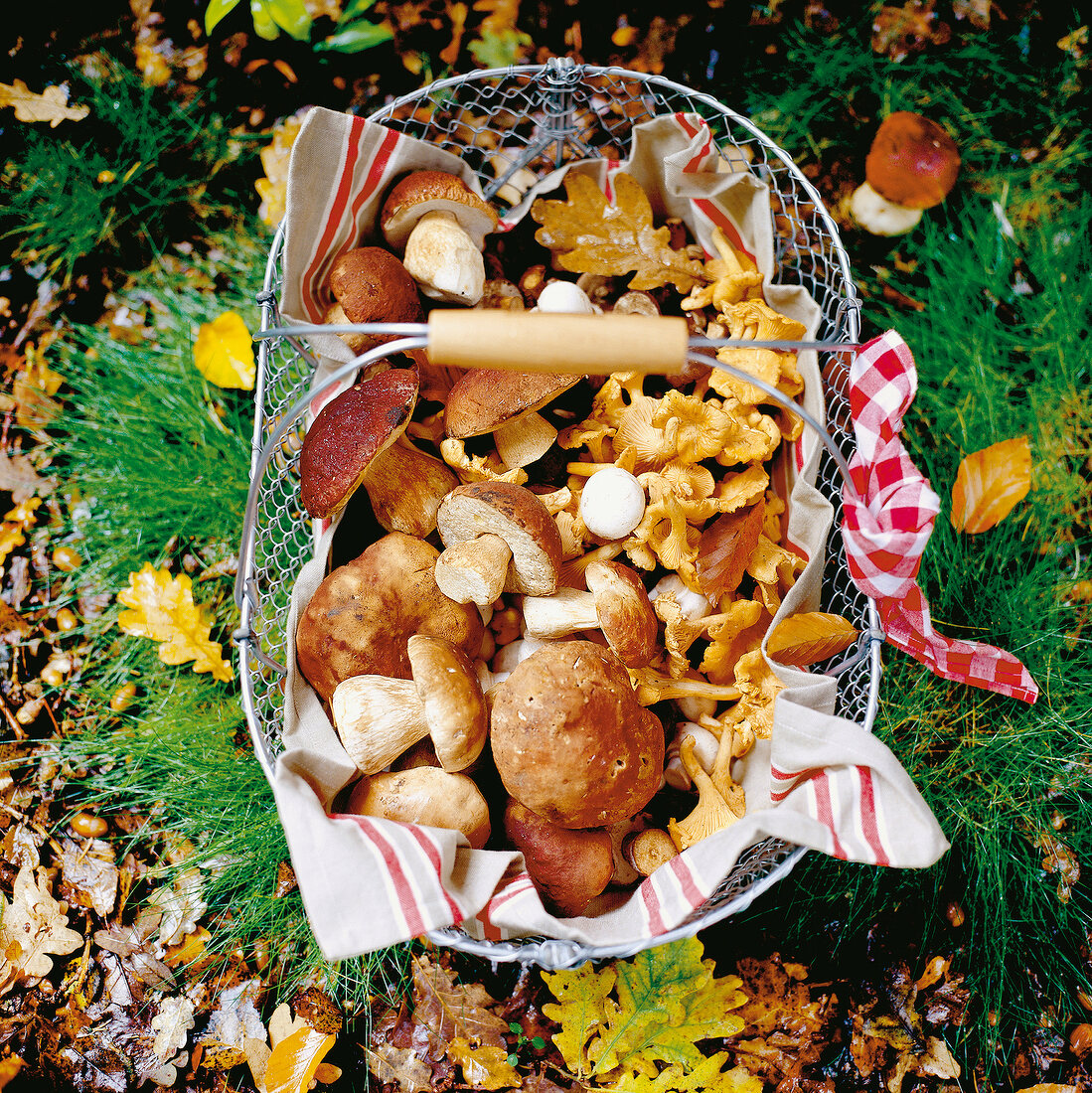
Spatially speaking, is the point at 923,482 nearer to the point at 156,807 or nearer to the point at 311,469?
the point at 311,469

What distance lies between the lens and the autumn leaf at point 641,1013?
2.33m

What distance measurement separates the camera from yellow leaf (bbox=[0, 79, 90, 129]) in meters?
3.14

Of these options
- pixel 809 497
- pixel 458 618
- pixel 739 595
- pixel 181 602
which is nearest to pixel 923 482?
pixel 809 497

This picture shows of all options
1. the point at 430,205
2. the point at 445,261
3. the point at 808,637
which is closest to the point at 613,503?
the point at 808,637

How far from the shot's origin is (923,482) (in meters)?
1.88

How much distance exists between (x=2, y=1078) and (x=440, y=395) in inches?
94.6

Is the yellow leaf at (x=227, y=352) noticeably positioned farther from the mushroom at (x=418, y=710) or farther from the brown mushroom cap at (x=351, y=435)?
the mushroom at (x=418, y=710)

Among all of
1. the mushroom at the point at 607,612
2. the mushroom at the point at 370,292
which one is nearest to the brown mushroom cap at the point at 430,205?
the mushroom at the point at 370,292

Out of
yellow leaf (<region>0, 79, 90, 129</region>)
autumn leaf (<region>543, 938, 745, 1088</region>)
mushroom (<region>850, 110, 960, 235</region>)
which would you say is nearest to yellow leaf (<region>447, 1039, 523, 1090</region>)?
autumn leaf (<region>543, 938, 745, 1088</region>)

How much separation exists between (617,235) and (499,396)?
0.76m

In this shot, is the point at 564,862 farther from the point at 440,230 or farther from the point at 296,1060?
the point at 440,230

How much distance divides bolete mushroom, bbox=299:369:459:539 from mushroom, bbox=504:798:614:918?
847mm

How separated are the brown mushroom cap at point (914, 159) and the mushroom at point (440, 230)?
1.37m

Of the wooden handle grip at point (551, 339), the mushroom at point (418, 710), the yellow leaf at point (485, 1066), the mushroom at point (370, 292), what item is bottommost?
the yellow leaf at point (485, 1066)
